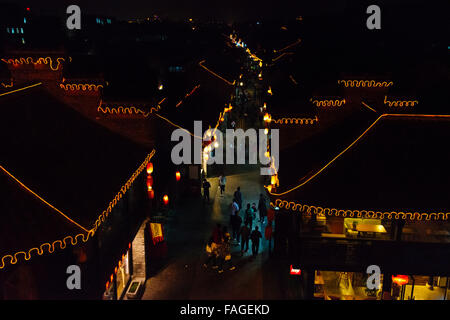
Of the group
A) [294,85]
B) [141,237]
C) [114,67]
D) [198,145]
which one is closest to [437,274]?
[141,237]

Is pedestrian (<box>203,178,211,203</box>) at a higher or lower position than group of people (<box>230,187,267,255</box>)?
higher

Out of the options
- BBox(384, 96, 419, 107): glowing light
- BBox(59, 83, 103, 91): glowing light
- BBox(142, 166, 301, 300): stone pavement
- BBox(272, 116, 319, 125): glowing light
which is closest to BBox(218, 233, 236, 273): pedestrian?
BBox(142, 166, 301, 300): stone pavement

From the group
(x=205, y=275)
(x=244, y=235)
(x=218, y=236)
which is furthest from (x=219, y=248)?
(x=244, y=235)

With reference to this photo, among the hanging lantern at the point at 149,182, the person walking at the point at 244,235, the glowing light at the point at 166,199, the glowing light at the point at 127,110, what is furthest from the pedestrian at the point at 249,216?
the glowing light at the point at 127,110

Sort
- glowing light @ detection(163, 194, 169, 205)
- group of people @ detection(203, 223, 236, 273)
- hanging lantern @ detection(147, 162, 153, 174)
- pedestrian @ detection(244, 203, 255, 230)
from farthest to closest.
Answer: glowing light @ detection(163, 194, 169, 205) < pedestrian @ detection(244, 203, 255, 230) < hanging lantern @ detection(147, 162, 153, 174) < group of people @ detection(203, 223, 236, 273)

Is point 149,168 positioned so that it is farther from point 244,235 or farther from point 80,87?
point 244,235

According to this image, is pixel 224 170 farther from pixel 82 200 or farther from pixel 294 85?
pixel 82 200

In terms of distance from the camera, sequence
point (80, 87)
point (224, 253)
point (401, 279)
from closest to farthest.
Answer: point (401, 279) < point (80, 87) < point (224, 253)

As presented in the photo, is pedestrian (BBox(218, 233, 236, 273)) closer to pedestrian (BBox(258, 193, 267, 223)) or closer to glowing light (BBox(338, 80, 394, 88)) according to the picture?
pedestrian (BBox(258, 193, 267, 223))

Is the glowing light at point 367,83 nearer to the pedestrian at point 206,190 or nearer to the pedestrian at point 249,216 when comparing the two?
the pedestrian at point 249,216
